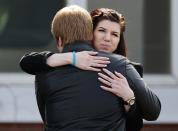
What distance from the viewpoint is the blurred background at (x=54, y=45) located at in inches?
186

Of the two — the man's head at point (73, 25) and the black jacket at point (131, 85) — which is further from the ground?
the man's head at point (73, 25)

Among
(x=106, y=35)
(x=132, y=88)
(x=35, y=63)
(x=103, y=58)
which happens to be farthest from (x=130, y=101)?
(x=35, y=63)

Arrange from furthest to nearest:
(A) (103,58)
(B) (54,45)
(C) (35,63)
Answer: (B) (54,45), (C) (35,63), (A) (103,58)

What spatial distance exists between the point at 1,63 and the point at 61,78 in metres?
2.44

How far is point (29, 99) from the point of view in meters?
4.71

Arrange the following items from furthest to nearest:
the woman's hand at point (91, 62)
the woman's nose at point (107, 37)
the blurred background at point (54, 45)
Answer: the blurred background at point (54, 45), the woman's nose at point (107, 37), the woman's hand at point (91, 62)

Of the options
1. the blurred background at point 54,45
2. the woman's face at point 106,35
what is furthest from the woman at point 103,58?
the blurred background at point 54,45

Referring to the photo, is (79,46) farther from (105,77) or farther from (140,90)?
(140,90)

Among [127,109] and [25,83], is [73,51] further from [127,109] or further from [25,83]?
[25,83]

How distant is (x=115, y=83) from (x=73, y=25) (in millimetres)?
280

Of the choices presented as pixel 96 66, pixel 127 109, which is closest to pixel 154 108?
pixel 127 109

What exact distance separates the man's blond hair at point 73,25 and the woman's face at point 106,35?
13 centimetres

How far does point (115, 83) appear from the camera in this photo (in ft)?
→ 8.07

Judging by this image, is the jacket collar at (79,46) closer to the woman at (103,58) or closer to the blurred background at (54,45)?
the woman at (103,58)
